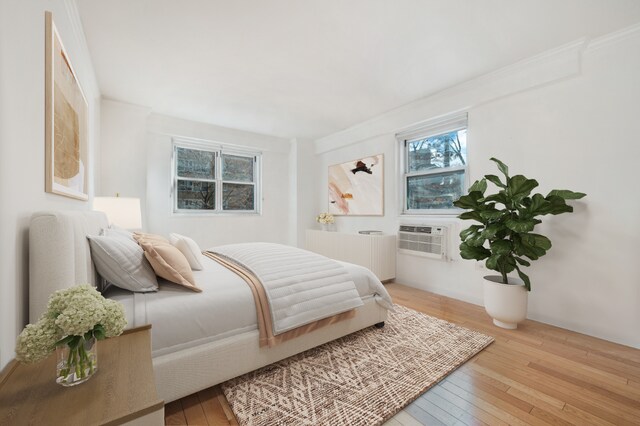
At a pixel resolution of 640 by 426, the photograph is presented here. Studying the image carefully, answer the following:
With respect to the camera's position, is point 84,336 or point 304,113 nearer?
point 84,336

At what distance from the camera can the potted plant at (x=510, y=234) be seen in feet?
7.55

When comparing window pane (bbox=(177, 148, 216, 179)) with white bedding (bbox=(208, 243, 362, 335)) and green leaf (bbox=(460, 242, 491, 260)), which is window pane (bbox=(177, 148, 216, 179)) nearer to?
white bedding (bbox=(208, 243, 362, 335))

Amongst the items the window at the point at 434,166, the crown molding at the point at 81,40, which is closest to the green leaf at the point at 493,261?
the window at the point at 434,166

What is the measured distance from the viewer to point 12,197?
1.06m

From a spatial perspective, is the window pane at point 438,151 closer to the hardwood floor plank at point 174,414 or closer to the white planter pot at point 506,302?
the white planter pot at point 506,302

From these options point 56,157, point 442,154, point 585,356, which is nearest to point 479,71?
point 442,154

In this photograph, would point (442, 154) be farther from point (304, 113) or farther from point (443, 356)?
point (443, 356)

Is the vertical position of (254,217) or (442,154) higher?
(442,154)

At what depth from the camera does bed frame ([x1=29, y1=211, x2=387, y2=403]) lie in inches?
43.9

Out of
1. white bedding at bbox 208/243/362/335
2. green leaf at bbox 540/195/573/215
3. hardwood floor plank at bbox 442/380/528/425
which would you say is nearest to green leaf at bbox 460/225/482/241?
green leaf at bbox 540/195/573/215

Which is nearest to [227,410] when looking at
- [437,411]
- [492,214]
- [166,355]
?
[166,355]

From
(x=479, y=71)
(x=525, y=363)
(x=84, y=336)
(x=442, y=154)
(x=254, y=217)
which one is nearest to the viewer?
(x=84, y=336)

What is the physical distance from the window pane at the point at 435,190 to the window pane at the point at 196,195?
319cm

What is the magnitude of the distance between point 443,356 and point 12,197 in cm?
251
